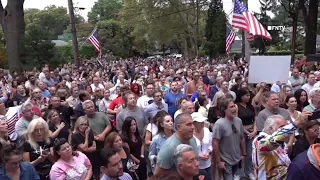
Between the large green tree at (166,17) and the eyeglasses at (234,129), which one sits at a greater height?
the large green tree at (166,17)

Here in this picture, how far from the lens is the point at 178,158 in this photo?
154 inches

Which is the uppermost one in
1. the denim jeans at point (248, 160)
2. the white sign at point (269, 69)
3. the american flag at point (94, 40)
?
the american flag at point (94, 40)

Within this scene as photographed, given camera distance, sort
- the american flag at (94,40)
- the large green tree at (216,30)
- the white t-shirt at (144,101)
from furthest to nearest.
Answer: the large green tree at (216,30), the american flag at (94,40), the white t-shirt at (144,101)

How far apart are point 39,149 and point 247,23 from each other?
32.0ft

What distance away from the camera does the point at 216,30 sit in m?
44.2

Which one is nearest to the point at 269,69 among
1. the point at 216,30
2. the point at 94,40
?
the point at 94,40

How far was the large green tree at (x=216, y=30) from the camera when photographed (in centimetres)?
4419

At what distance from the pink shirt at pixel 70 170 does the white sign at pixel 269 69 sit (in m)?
5.10

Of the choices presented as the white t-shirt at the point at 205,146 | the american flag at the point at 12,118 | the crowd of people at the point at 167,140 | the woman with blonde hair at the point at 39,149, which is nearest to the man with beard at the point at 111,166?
the crowd of people at the point at 167,140

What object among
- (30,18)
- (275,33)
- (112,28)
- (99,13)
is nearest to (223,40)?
(275,33)

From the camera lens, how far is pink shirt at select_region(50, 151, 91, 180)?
508 centimetres

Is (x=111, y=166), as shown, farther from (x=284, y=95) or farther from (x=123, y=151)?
(x=284, y=95)

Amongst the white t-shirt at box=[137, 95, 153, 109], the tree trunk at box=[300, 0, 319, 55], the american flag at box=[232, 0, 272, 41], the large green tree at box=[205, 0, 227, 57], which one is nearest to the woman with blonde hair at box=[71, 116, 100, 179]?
the white t-shirt at box=[137, 95, 153, 109]

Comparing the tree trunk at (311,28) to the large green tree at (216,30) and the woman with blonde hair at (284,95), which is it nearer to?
the large green tree at (216,30)
